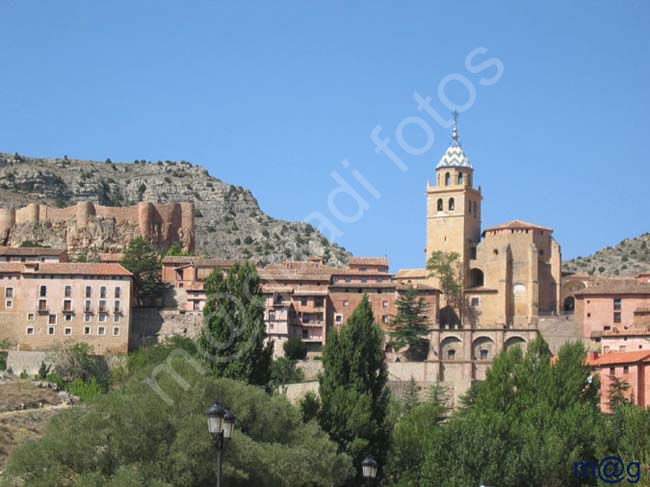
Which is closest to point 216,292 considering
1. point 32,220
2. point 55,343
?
point 55,343

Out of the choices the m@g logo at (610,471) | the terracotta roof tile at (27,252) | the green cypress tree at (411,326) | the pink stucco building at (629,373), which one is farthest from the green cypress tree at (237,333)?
the terracotta roof tile at (27,252)

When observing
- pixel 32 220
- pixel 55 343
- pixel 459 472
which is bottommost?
pixel 459 472

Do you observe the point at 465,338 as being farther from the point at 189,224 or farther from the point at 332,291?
the point at 189,224

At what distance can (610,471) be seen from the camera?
5431 cm

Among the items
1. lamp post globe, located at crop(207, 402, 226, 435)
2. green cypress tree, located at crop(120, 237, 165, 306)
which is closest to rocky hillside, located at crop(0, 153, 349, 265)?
green cypress tree, located at crop(120, 237, 165, 306)

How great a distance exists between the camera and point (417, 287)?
3711 inches

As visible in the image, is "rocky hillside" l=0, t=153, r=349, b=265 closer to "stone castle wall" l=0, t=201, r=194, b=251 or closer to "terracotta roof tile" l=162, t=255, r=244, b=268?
"stone castle wall" l=0, t=201, r=194, b=251

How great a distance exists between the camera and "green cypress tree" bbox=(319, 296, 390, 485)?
54344 mm

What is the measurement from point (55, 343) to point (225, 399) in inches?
1714

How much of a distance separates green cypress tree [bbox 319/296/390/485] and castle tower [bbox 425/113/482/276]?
38.8 meters

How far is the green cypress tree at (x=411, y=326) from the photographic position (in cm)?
9031

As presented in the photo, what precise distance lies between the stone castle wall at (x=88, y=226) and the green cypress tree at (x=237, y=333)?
53.3 meters

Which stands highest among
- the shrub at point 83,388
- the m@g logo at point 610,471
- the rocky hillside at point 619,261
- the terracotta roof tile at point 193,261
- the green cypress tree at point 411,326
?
the rocky hillside at point 619,261

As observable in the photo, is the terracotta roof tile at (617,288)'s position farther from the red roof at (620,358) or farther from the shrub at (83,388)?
the shrub at (83,388)
